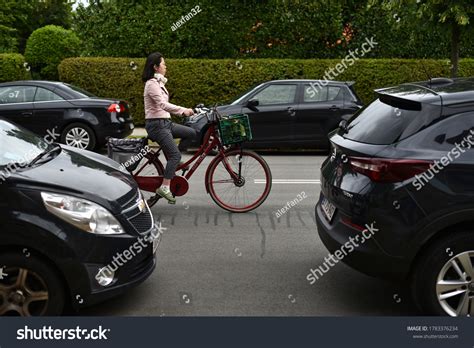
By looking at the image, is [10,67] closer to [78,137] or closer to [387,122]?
[78,137]

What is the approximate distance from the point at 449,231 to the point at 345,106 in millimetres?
9516

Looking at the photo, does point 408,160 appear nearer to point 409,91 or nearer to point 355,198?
point 355,198

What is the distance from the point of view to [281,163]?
1209 cm

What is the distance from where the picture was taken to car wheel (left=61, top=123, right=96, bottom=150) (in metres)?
12.8

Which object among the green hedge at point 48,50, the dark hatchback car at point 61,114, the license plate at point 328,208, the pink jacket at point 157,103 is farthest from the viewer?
the green hedge at point 48,50

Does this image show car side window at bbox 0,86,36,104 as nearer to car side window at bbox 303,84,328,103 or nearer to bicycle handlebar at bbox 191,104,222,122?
car side window at bbox 303,84,328,103

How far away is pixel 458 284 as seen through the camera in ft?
13.2

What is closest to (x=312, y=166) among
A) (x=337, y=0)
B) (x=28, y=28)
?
(x=337, y=0)

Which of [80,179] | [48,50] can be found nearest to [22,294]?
[80,179]

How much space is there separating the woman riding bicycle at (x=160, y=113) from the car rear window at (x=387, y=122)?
8.63ft

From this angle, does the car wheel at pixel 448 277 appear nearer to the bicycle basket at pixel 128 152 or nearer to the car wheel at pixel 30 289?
the car wheel at pixel 30 289

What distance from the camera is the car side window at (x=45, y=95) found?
12.9m

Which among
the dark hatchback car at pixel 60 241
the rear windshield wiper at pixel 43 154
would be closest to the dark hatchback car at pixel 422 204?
the dark hatchback car at pixel 60 241

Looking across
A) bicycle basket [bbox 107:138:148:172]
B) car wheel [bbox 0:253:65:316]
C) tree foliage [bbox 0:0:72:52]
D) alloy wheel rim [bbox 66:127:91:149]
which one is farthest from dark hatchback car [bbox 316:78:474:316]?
tree foliage [bbox 0:0:72:52]
